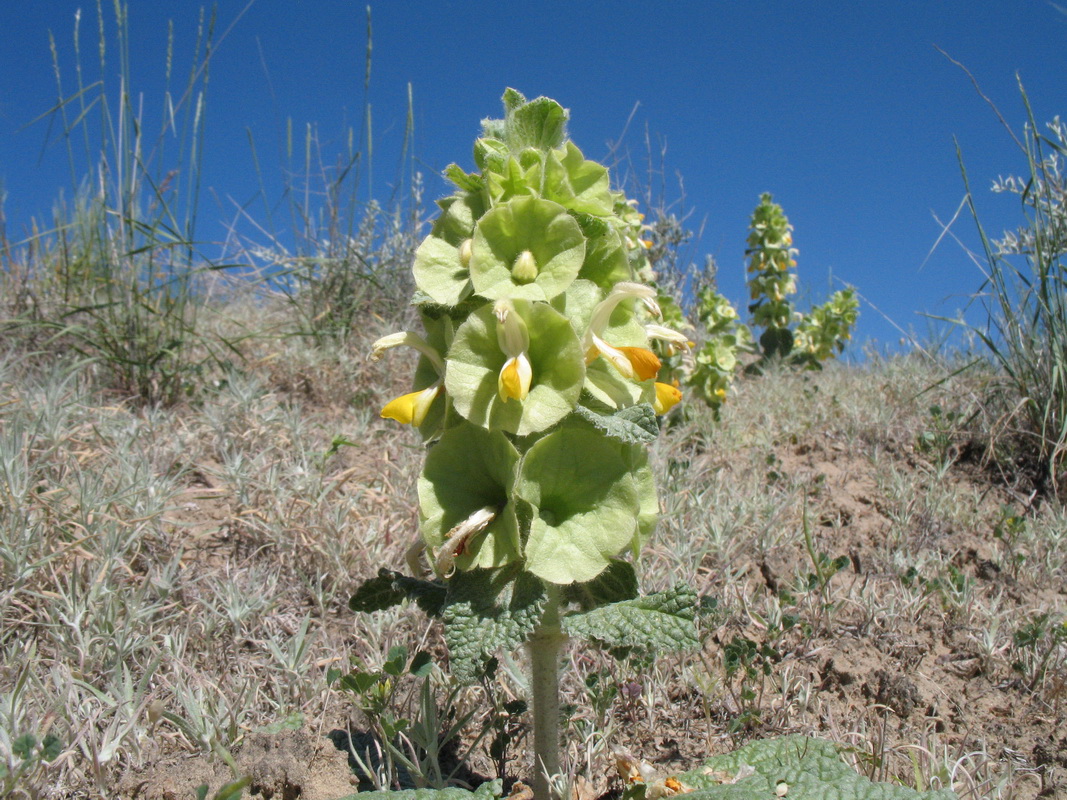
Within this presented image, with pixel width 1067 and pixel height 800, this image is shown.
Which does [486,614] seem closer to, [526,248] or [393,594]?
[393,594]

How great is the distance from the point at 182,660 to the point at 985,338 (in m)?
3.89

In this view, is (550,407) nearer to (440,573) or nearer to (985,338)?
(440,573)

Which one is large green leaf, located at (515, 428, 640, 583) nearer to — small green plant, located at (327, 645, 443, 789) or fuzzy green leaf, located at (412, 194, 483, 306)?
fuzzy green leaf, located at (412, 194, 483, 306)

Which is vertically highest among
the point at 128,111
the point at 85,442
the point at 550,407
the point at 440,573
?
the point at 128,111

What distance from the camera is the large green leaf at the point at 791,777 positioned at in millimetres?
1065

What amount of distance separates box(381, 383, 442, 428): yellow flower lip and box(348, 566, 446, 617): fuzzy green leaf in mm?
285

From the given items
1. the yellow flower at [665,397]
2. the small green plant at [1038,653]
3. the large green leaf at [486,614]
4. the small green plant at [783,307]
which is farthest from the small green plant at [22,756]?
the small green plant at [783,307]

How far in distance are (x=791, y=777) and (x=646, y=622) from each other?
42 centimetres

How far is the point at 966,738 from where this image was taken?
1.68 metres

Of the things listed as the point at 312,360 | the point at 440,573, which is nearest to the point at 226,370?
the point at 312,360

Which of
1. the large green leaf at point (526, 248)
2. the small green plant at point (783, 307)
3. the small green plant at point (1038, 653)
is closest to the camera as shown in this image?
the large green leaf at point (526, 248)

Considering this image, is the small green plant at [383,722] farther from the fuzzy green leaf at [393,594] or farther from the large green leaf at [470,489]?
the large green leaf at [470,489]

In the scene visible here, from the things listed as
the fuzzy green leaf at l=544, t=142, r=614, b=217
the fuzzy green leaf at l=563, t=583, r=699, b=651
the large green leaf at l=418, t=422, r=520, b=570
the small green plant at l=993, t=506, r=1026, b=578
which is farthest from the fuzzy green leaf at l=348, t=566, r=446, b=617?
the small green plant at l=993, t=506, r=1026, b=578

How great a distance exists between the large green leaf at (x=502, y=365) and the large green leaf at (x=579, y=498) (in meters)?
0.04
